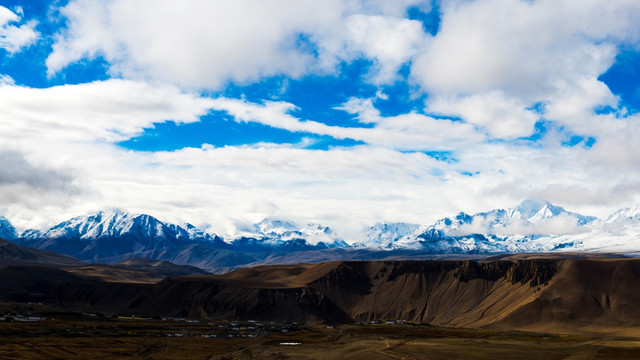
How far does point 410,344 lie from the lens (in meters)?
148

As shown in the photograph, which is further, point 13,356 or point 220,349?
point 220,349

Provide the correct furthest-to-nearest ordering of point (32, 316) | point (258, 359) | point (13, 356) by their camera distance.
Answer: point (32, 316)
point (258, 359)
point (13, 356)

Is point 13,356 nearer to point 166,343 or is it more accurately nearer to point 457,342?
point 166,343

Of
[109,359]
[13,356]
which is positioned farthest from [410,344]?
[13,356]

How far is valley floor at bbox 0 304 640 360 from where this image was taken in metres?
124

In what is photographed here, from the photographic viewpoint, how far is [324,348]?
14288 cm

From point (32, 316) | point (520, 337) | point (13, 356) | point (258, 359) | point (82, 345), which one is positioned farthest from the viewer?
point (32, 316)

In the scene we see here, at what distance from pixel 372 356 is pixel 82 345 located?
64.4m

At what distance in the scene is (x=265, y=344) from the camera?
497ft

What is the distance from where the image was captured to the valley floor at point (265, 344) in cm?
12438

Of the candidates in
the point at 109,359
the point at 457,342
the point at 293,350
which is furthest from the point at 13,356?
the point at 457,342

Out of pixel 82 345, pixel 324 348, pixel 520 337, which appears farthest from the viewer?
pixel 520 337

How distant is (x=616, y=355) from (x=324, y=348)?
2528 inches

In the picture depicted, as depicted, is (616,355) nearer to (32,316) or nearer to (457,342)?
(457,342)
